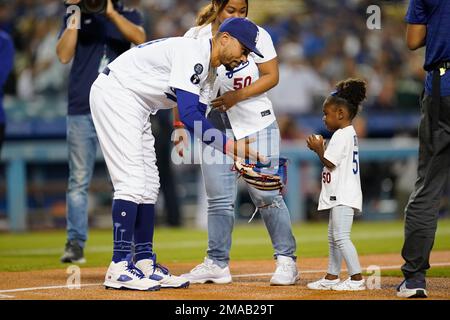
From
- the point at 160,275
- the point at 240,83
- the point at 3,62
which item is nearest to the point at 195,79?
the point at 240,83

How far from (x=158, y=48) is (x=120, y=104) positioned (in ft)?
1.58

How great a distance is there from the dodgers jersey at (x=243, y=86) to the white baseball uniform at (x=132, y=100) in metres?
0.67

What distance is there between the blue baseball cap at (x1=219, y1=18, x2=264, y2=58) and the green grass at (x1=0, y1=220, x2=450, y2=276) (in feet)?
10.6

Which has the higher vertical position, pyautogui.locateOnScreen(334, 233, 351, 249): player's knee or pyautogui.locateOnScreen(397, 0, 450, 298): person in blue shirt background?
pyautogui.locateOnScreen(397, 0, 450, 298): person in blue shirt background

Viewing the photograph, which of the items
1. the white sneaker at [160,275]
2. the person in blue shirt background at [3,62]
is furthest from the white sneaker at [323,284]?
the person in blue shirt background at [3,62]

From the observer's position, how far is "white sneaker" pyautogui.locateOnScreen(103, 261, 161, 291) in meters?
6.02

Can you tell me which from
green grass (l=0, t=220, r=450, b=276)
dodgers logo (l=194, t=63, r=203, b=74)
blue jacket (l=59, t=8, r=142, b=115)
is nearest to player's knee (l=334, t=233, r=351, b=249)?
dodgers logo (l=194, t=63, r=203, b=74)

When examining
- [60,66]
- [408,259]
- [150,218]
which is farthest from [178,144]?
[60,66]

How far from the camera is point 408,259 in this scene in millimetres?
5672

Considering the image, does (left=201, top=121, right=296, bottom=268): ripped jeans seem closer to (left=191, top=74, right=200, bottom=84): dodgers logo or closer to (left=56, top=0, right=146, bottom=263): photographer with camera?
(left=191, top=74, right=200, bottom=84): dodgers logo

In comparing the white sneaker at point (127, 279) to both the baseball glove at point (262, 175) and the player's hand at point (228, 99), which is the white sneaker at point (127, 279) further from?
the player's hand at point (228, 99)

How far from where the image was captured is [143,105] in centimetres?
630

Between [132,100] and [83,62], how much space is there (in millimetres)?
2933
